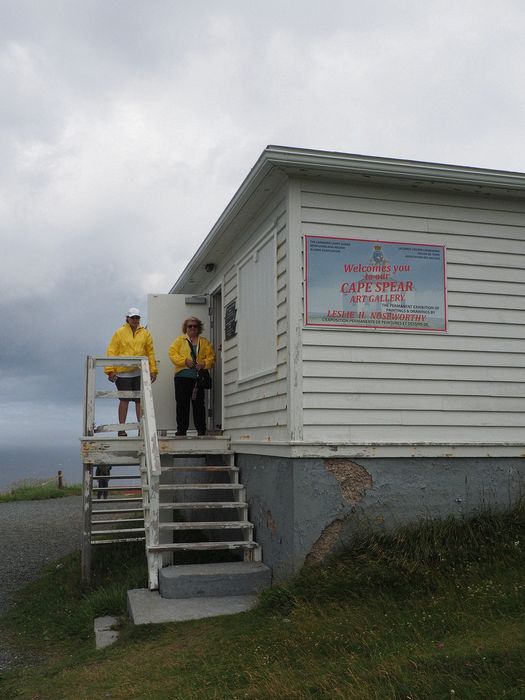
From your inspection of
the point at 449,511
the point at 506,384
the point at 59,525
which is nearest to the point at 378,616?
the point at 449,511

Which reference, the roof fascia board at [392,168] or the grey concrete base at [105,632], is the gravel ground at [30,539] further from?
the roof fascia board at [392,168]

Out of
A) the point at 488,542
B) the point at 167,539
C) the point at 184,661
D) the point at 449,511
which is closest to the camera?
the point at 184,661

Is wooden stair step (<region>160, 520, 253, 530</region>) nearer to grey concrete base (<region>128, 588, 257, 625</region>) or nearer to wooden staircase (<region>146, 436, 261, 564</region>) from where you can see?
wooden staircase (<region>146, 436, 261, 564</region>)

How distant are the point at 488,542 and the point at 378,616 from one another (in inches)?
68.1

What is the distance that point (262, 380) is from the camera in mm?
8508

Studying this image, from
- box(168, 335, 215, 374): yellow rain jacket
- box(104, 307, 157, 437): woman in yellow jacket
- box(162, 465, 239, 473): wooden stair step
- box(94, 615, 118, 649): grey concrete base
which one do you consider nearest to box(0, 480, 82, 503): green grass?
box(104, 307, 157, 437): woman in yellow jacket

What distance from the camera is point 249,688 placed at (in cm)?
484

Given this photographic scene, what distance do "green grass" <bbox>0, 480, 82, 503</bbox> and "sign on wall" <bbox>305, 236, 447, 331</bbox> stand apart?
1516 centimetres

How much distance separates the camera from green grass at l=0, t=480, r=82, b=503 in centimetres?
2056

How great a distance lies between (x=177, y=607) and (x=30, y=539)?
277 inches

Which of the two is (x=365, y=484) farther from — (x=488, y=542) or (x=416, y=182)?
(x=416, y=182)

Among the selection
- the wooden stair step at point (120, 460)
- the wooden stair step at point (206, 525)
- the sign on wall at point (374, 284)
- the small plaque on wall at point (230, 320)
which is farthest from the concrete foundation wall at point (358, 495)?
the small plaque on wall at point (230, 320)

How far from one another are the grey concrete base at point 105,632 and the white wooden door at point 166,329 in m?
4.16

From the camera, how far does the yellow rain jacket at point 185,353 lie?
33.1ft
